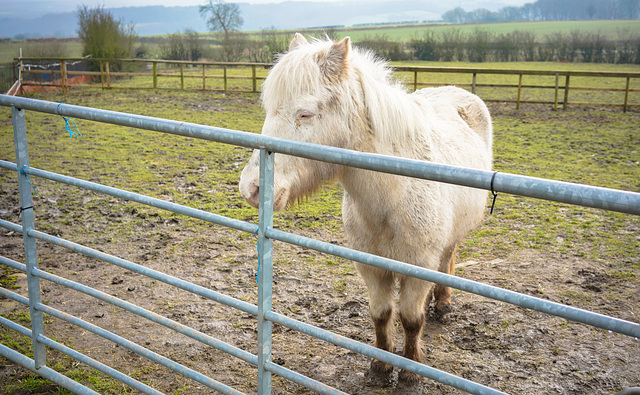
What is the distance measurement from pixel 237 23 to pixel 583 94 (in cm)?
4126

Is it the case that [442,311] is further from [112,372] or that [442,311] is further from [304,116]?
[112,372]

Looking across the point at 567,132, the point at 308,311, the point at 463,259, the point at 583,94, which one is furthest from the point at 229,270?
the point at 583,94

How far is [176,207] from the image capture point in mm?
1830

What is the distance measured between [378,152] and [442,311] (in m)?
1.78

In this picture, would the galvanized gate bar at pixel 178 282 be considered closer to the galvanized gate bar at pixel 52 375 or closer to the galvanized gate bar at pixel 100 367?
the galvanized gate bar at pixel 100 367

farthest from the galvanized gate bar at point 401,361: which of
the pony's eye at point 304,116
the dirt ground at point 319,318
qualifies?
the dirt ground at point 319,318

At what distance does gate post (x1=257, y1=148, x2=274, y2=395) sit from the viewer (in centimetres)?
159

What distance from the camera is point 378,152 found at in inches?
94.3

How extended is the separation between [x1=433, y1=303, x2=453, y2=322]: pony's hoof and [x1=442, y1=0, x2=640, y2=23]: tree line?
10611 centimetres

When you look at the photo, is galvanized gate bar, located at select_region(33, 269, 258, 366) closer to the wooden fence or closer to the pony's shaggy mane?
the pony's shaggy mane

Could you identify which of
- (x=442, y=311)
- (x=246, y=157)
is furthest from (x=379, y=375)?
(x=246, y=157)

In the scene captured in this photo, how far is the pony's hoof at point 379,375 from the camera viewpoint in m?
2.86

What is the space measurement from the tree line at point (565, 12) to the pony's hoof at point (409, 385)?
107049 millimetres

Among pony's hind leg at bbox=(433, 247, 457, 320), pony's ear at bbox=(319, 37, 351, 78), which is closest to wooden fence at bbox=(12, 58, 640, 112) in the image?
pony's hind leg at bbox=(433, 247, 457, 320)
